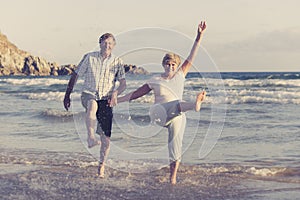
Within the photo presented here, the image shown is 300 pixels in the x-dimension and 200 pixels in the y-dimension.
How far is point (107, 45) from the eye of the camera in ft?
19.5

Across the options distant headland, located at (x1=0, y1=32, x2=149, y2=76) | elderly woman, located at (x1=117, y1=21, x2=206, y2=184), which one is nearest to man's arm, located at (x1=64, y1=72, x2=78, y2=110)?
elderly woman, located at (x1=117, y1=21, x2=206, y2=184)

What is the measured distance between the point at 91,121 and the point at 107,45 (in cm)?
95

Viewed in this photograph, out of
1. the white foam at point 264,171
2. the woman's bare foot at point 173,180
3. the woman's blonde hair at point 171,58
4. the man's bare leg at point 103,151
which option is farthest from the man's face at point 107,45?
the white foam at point 264,171

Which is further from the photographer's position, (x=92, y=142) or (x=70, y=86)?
(x=92, y=142)

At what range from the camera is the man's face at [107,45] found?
19.5 ft

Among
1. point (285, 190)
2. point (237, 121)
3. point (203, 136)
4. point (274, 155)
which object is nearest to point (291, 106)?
point (237, 121)

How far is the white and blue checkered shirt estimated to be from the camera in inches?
233

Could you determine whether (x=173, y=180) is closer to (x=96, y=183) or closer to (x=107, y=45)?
(x=96, y=183)

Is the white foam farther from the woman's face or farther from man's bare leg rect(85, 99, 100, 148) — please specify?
man's bare leg rect(85, 99, 100, 148)

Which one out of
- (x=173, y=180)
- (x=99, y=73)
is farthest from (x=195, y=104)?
(x=99, y=73)

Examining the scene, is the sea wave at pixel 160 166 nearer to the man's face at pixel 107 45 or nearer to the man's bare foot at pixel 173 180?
the man's bare foot at pixel 173 180

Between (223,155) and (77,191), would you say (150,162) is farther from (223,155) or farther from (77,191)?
(77,191)

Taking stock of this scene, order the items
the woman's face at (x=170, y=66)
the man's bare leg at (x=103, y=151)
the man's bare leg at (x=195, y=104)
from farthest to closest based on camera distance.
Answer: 1. the man's bare leg at (x=103, y=151)
2. the woman's face at (x=170, y=66)
3. the man's bare leg at (x=195, y=104)

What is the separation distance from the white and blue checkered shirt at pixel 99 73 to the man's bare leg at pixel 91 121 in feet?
0.36
